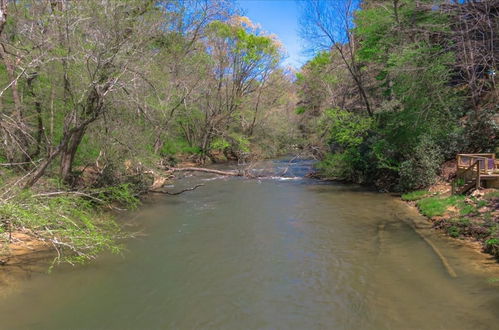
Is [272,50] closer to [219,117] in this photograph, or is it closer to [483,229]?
[219,117]

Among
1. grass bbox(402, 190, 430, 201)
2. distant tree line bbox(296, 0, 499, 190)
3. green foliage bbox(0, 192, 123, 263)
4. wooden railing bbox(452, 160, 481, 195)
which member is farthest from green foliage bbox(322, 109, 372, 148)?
green foliage bbox(0, 192, 123, 263)

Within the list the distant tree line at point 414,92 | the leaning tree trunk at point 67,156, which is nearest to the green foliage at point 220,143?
the distant tree line at point 414,92

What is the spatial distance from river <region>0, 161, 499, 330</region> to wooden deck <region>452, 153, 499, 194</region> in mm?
2425

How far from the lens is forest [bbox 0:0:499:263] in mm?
9633

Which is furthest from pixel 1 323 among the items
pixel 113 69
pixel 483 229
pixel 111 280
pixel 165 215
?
pixel 483 229

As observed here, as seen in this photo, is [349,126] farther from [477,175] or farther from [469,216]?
[469,216]

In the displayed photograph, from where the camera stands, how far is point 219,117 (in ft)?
113

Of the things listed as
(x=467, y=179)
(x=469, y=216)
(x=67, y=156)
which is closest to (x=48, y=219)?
(x=67, y=156)

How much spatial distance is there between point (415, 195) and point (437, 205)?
2.72m

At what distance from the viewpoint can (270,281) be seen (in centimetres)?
861

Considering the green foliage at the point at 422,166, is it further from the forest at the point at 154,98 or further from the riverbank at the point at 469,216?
the riverbank at the point at 469,216

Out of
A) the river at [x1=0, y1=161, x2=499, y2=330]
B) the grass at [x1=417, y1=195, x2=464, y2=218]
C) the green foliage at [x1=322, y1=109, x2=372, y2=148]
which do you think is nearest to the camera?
the river at [x1=0, y1=161, x2=499, y2=330]

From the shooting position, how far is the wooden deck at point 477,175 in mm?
13453

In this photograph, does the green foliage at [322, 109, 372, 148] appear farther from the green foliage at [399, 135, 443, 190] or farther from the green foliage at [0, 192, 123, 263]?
the green foliage at [0, 192, 123, 263]
